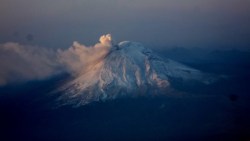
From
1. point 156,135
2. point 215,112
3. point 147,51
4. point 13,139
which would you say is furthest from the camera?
point 147,51

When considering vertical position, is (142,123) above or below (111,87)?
below

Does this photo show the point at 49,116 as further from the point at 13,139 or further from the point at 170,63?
the point at 170,63

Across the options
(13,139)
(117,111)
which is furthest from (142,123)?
(13,139)

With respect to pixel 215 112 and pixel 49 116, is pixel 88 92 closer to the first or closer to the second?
pixel 49 116

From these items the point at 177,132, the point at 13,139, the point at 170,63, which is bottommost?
the point at 177,132

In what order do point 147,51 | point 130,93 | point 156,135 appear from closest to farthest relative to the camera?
point 156,135
point 130,93
point 147,51

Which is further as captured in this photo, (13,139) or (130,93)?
(130,93)

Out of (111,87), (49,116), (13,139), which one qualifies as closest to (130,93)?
(111,87)
